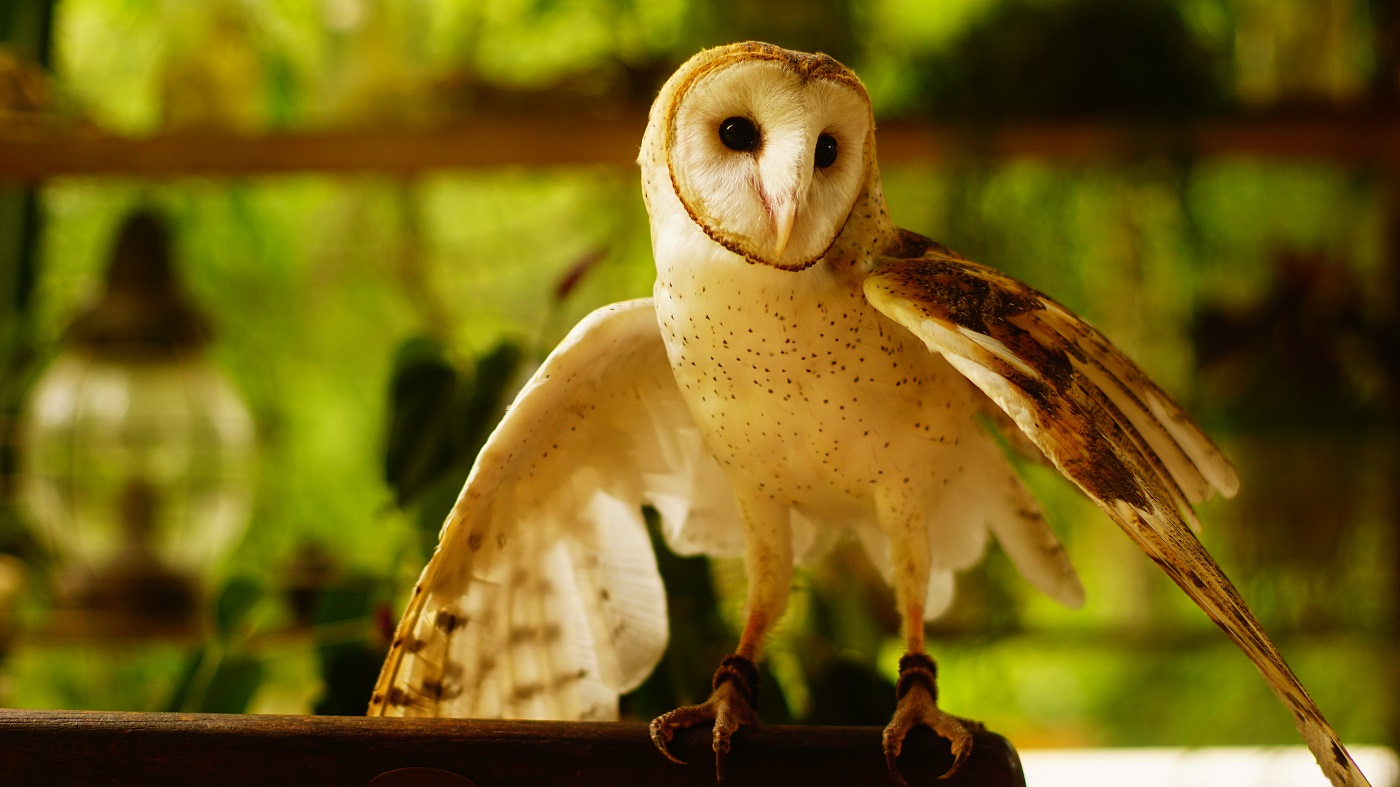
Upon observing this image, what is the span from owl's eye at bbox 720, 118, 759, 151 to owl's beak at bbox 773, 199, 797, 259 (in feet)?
0.13

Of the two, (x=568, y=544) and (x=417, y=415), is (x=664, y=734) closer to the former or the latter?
(x=568, y=544)

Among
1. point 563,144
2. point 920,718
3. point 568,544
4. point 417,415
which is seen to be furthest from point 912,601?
point 563,144

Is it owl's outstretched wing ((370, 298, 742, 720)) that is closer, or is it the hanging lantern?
owl's outstretched wing ((370, 298, 742, 720))

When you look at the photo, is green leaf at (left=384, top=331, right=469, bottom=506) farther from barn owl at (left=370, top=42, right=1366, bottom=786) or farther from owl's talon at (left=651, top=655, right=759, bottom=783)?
owl's talon at (left=651, top=655, right=759, bottom=783)

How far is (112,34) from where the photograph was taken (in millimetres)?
1647

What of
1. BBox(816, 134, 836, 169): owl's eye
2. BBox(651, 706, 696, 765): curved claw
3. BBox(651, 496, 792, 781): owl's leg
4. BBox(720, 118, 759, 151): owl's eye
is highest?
BBox(816, 134, 836, 169): owl's eye

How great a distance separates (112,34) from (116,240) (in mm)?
574

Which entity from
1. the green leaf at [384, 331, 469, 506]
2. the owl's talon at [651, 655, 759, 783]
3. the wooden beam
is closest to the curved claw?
the owl's talon at [651, 655, 759, 783]

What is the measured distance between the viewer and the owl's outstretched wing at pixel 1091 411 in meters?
0.42

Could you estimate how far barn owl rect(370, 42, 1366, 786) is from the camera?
0.46 m

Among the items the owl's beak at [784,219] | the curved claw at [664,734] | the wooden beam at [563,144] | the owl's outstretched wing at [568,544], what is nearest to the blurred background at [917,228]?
the wooden beam at [563,144]

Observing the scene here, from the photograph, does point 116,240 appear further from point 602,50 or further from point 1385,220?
point 1385,220

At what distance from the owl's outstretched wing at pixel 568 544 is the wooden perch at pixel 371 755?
112 millimetres

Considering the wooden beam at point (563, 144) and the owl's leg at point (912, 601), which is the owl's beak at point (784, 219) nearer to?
the owl's leg at point (912, 601)
